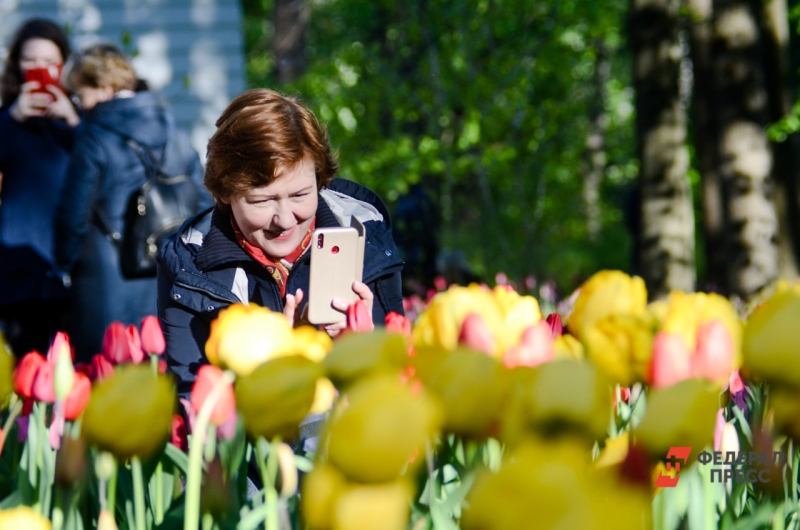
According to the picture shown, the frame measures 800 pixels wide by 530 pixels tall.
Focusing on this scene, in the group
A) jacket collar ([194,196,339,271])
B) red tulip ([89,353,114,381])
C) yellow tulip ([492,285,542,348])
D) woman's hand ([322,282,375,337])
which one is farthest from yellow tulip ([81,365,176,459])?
jacket collar ([194,196,339,271])

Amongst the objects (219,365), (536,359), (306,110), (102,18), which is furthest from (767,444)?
(102,18)

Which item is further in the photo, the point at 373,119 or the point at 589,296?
the point at 373,119

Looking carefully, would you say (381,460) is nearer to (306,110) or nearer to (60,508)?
(60,508)

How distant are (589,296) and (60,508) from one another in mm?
594

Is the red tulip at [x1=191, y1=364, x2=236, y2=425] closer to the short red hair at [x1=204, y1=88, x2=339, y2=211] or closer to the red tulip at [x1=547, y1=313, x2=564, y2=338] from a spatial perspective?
the red tulip at [x1=547, y1=313, x2=564, y2=338]

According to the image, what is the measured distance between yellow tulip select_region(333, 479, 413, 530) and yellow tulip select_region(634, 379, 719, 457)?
0.19 metres

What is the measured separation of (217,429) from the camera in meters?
1.00

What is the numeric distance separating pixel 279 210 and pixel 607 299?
39.7 inches

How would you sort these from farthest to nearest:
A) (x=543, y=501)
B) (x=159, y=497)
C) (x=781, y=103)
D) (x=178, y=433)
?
1. (x=781, y=103)
2. (x=178, y=433)
3. (x=159, y=497)
4. (x=543, y=501)

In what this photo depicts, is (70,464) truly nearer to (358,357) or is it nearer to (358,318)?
(358,357)

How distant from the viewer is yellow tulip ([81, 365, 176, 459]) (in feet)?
2.61

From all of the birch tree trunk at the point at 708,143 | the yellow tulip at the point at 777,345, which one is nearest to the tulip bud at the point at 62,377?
the yellow tulip at the point at 777,345

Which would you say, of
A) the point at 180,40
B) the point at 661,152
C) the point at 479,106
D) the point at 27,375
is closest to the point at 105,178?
the point at 27,375

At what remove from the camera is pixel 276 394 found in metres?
0.77
